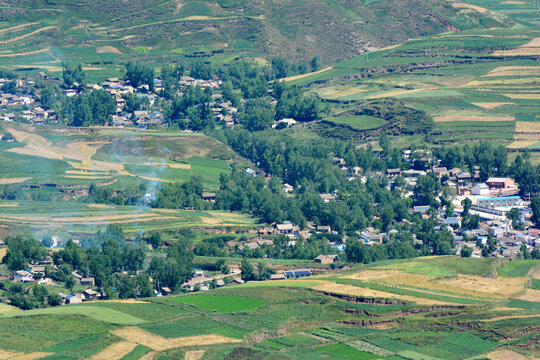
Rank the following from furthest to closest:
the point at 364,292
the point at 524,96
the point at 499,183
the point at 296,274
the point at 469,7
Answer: the point at 469,7, the point at 524,96, the point at 499,183, the point at 296,274, the point at 364,292

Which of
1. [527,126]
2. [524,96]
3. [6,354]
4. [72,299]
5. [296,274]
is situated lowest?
[527,126]

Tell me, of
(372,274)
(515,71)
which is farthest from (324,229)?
(515,71)

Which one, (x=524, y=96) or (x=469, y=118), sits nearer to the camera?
(x=469, y=118)

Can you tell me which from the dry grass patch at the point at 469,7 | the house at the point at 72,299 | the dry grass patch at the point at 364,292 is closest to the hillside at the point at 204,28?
the dry grass patch at the point at 469,7

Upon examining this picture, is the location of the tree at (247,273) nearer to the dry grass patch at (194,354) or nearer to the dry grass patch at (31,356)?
the dry grass patch at (194,354)

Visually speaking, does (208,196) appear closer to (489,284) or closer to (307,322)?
(489,284)

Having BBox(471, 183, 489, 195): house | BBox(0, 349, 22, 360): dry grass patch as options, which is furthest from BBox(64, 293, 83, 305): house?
BBox(471, 183, 489, 195): house

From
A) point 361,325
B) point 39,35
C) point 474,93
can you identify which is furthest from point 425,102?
point 361,325

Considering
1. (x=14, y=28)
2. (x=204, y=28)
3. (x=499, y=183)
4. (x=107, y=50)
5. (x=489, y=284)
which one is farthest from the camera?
(x=204, y=28)

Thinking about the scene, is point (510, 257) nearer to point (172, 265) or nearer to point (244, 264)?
point (244, 264)
